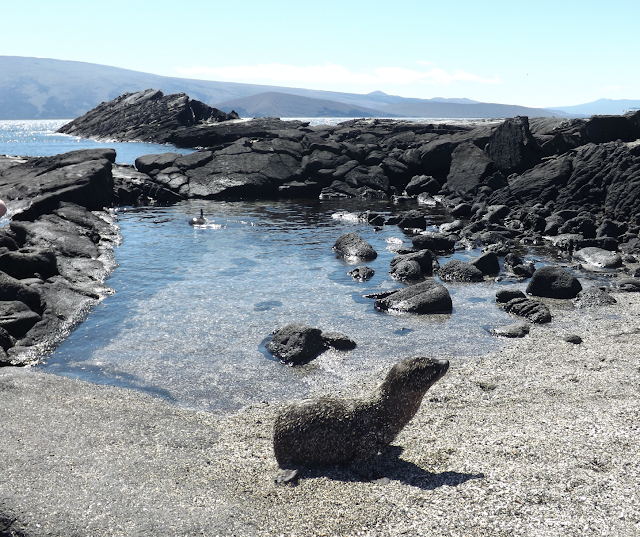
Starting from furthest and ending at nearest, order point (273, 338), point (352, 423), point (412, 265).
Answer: point (412, 265), point (273, 338), point (352, 423)

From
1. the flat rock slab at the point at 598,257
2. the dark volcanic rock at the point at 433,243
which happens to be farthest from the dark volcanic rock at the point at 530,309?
the dark volcanic rock at the point at 433,243

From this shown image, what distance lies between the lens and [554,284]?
742 inches

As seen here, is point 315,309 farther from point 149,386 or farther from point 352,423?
point 352,423

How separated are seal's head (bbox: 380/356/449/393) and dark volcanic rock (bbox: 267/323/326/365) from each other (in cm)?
488

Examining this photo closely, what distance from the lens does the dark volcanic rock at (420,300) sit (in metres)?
17.5

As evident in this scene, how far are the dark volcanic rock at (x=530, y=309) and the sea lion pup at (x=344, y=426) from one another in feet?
28.7

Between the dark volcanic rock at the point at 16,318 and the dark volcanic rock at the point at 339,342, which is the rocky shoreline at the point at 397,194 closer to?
the dark volcanic rock at the point at 16,318

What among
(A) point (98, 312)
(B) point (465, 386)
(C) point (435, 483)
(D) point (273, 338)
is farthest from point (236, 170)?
(C) point (435, 483)

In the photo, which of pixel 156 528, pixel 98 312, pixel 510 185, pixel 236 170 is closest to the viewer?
pixel 156 528

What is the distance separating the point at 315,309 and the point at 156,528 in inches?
452

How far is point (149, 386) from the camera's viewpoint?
40.5 ft

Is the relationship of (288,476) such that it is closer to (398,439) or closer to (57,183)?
(398,439)

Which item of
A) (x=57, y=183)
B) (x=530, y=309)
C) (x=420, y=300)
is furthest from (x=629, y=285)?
(x=57, y=183)

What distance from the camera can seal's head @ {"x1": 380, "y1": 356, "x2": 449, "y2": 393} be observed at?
9.03m
